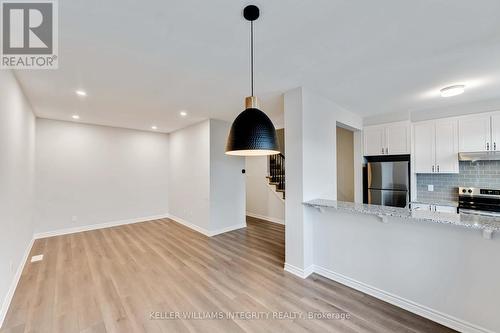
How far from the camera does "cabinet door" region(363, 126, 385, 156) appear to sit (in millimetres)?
4547

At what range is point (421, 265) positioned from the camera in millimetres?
2248

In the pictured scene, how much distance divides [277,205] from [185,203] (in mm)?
2657

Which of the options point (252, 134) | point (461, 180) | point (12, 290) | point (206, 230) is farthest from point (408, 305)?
point (12, 290)

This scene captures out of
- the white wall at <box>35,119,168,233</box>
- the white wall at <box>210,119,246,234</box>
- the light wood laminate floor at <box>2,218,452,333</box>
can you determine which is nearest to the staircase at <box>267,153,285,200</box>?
the white wall at <box>210,119,246,234</box>

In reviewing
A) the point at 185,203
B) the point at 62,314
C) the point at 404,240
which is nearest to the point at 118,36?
the point at 62,314

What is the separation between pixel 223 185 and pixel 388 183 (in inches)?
145

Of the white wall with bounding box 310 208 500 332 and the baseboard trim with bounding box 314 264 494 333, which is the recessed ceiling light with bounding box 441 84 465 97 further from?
the baseboard trim with bounding box 314 264 494 333

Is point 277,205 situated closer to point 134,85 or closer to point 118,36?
point 134,85

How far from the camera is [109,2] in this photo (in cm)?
148

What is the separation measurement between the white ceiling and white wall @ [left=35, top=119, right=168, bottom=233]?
161 centimetres

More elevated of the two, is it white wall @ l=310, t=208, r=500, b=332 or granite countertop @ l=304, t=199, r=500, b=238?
granite countertop @ l=304, t=199, r=500, b=238

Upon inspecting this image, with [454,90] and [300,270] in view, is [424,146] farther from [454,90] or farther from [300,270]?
[300,270]

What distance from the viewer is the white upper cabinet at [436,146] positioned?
12.6 feet

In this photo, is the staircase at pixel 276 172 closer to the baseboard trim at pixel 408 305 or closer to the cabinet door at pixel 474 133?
the baseboard trim at pixel 408 305
